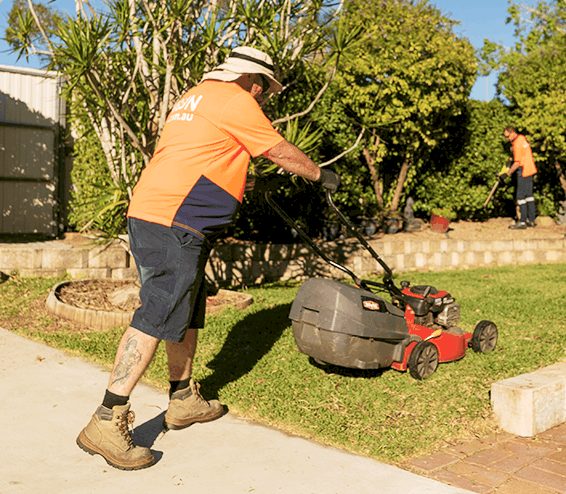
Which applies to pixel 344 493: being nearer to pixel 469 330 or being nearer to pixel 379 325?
pixel 379 325

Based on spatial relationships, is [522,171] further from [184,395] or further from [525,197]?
[184,395]

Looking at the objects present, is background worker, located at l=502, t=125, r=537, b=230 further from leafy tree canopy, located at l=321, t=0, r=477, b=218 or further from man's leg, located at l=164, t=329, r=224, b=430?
man's leg, located at l=164, t=329, r=224, b=430

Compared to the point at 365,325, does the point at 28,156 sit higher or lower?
higher

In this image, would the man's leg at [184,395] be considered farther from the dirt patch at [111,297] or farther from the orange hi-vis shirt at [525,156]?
the orange hi-vis shirt at [525,156]

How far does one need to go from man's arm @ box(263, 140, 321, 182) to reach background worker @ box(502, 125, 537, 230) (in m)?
8.52

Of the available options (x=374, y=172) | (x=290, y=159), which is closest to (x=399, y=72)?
(x=374, y=172)

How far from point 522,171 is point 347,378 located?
8.22 m

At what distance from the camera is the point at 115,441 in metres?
2.70

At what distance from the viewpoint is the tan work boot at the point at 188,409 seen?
3.13 meters

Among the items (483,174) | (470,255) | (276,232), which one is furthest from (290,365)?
(483,174)

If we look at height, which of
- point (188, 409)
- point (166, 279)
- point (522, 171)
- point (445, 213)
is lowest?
point (188, 409)

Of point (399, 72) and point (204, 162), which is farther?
point (399, 72)

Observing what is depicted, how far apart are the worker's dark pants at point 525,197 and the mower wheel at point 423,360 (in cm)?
790

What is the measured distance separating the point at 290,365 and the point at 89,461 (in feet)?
5.73
